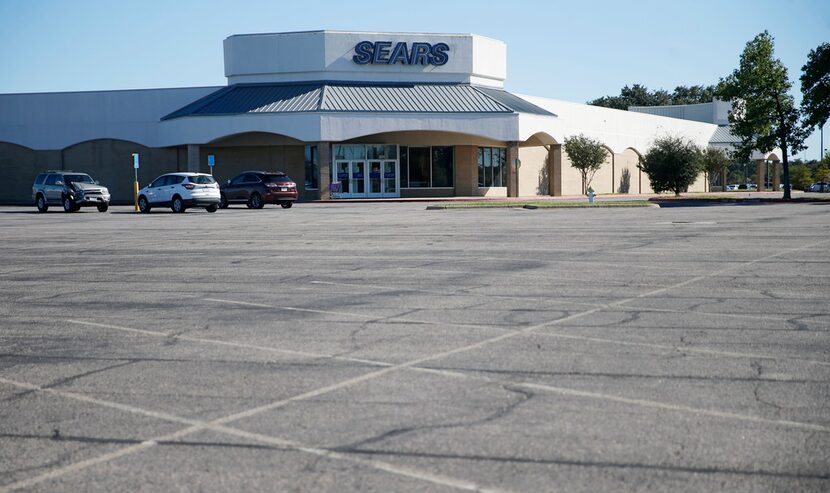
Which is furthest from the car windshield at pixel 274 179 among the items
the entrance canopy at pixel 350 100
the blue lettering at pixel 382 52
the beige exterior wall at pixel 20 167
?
the beige exterior wall at pixel 20 167

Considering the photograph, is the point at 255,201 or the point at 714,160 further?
the point at 714,160

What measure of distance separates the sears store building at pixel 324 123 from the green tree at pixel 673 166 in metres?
6.84

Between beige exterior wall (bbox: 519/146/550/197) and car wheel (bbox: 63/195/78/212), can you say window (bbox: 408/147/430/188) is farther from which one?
car wheel (bbox: 63/195/78/212)

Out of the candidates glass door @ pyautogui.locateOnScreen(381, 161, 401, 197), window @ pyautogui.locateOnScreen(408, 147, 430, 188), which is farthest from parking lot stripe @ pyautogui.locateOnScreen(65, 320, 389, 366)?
window @ pyautogui.locateOnScreen(408, 147, 430, 188)

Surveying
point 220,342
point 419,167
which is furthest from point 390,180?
point 220,342

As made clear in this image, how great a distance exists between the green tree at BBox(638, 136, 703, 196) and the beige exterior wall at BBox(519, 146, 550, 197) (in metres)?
7.96

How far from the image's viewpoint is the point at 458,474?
4992 mm

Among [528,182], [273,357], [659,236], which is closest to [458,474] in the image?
[273,357]

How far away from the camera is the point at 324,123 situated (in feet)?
182

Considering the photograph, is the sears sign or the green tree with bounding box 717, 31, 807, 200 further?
the sears sign

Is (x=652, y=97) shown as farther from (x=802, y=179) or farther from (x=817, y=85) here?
(x=817, y=85)

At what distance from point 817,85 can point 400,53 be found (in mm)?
25045

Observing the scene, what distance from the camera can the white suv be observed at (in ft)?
129

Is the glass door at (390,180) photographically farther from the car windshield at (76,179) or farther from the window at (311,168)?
the car windshield at (76,179)
